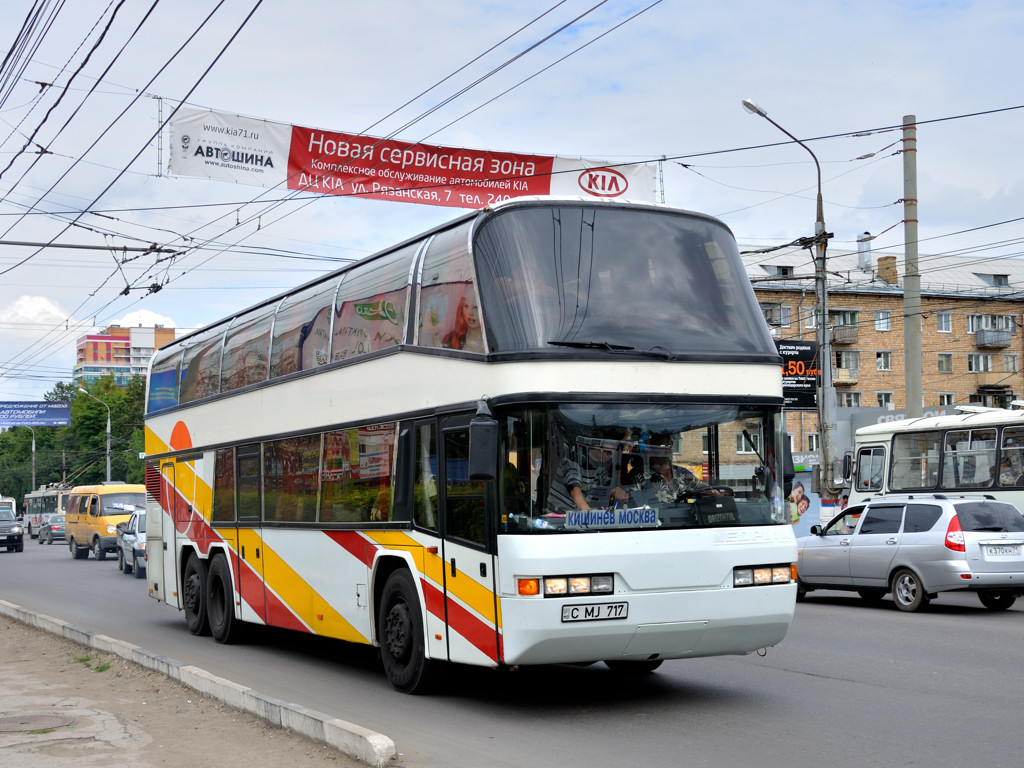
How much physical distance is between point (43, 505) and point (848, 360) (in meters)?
48.7

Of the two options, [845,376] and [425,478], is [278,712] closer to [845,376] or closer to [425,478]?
[425,478]

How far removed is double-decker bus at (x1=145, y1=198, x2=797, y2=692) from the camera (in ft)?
27.8

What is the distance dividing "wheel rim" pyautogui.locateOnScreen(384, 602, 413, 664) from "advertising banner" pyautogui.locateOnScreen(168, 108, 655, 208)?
9.26 meters

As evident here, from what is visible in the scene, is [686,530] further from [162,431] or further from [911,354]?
[911,354]

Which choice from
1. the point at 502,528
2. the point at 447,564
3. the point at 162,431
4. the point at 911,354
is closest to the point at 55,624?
the point at 162,431

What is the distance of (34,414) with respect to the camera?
7069cm

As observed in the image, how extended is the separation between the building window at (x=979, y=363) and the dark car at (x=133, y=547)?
59.2m

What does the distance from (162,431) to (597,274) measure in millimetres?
10091

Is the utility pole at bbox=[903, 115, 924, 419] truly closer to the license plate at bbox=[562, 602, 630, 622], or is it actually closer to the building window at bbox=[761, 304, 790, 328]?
the license plate at bbox=[562, 602, 630, 622]

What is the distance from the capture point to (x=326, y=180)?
65.0 feet

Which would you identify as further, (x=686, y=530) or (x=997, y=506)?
(x=997, y=506)

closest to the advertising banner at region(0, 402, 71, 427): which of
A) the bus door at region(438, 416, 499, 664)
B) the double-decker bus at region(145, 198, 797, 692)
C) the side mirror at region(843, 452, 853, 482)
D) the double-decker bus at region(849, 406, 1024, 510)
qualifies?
the side mirror at region(843, 452, 853, 482)

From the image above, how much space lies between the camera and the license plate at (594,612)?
327 inches

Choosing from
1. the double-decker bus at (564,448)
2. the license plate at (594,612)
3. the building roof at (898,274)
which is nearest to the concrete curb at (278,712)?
the double-decker bus at (564,448)
